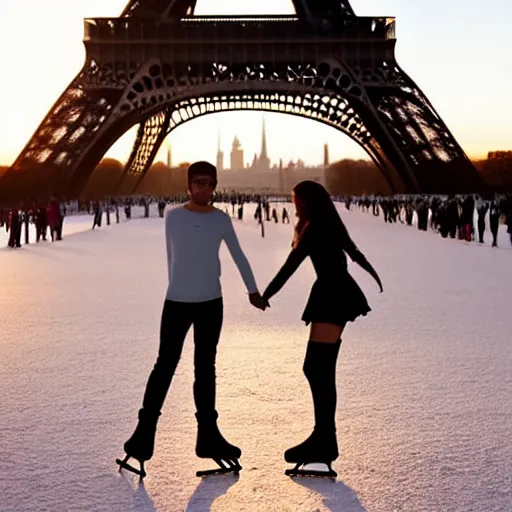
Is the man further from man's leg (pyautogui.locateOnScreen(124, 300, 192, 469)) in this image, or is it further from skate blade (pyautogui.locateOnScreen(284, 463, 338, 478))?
skate blade (pyautogui.locateOnScreen(284, 463, 338, 478))

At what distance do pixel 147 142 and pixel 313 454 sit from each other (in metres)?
55.6

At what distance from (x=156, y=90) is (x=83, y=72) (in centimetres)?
382

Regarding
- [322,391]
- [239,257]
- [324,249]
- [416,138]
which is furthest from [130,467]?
[416,138]

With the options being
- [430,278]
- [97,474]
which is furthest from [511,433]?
[430,278]

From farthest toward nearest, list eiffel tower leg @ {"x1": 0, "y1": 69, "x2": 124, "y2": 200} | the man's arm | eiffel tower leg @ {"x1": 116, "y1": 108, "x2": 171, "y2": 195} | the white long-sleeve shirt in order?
eiffel tower leg @ {"x1": 116, "y1": 108, "x2": 171, "y2": 195}
eiffel tower leg @ {"x1": 0, "y1": 69, "x2": 124, "y2": 200}
the man's arm
the white long-sleeve shirt

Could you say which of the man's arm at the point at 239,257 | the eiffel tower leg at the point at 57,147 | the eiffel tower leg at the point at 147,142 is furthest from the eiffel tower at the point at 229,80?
the man's arm at the point at 239,257

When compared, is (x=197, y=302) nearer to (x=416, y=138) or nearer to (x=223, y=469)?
(x=223, y=469)

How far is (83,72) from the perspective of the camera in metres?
41.2

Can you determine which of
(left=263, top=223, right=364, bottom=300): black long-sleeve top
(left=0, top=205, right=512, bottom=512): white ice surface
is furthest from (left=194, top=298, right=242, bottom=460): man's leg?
(left=263, top=223, right=364, bottom=300): black long-sleeve top

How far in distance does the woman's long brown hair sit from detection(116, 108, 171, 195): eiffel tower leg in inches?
1989

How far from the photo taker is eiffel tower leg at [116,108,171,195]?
55.9m

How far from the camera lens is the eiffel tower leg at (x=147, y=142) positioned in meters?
55.9

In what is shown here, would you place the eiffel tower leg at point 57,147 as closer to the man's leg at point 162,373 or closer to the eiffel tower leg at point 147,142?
the eiffel tower leg at point 147,142

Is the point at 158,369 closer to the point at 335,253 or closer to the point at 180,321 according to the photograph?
the point at 180,321
